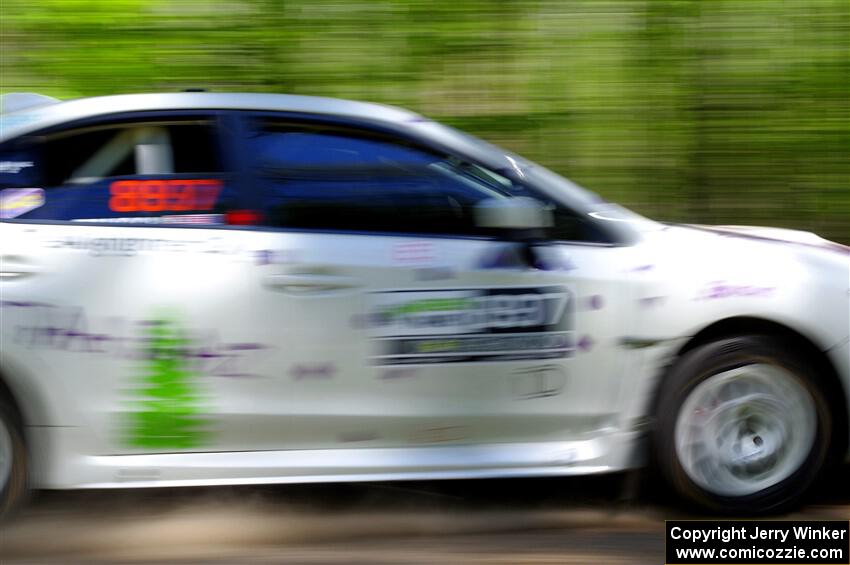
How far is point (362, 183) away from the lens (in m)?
3.67

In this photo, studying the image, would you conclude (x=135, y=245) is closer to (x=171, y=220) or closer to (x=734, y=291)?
(x=171, y=220)

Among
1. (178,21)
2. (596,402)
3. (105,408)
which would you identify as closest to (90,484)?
(105,408)

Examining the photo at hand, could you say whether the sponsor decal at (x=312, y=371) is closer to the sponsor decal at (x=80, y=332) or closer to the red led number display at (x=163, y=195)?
the sponsor decal at (x=80, y=332)

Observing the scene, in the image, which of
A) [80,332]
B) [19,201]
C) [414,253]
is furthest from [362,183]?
[19,201]

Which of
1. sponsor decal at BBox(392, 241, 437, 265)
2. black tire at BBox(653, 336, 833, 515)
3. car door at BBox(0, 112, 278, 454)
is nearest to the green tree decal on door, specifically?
car door at BBox(0, 112, 278, 454)

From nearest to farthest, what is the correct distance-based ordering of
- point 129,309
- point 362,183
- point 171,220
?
point 129,309
point 171,220
point 362,183

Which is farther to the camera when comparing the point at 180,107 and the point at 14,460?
the point at 180,107

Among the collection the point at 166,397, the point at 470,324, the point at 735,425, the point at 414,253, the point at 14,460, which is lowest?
the point at 735,425

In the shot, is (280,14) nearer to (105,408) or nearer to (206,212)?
(206,212)

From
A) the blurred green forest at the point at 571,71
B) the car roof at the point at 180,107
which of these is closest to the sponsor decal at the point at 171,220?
the car roof at the point at 180,107

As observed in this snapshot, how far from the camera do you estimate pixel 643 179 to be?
6520 mm

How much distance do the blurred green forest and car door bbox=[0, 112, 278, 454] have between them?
278 centimetres

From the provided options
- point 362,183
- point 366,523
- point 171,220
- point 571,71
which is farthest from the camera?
point 571,71

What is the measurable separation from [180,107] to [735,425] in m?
2.29
